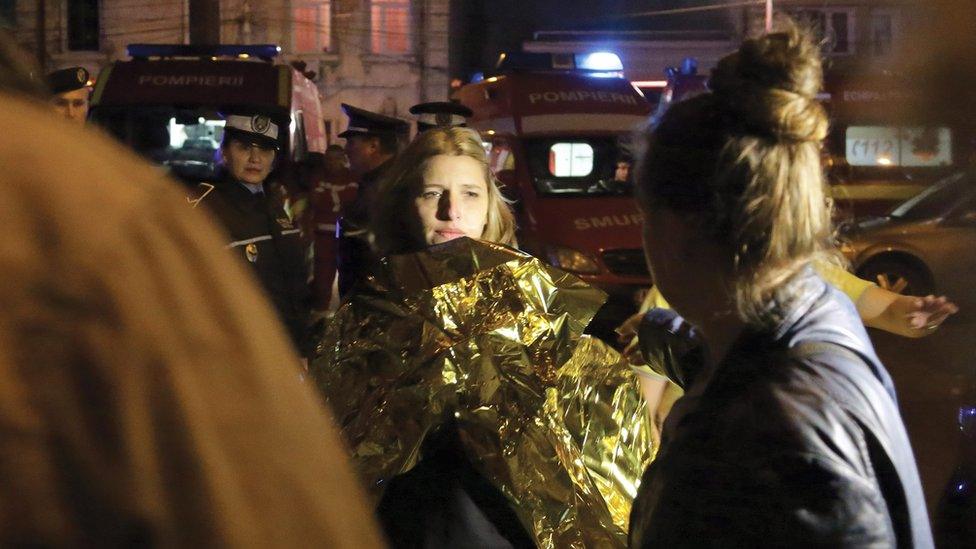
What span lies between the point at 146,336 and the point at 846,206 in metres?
2.14

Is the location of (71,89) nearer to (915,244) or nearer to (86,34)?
(915,244)

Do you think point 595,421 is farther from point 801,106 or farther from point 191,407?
point 191,407

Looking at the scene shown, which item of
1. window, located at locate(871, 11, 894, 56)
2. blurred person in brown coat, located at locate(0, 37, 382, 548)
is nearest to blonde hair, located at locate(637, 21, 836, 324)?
window, located at locate(871, 11, 894, 56)

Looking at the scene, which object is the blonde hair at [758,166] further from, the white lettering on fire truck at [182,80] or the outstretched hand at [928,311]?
the white lettering on fire truck at [182,80]

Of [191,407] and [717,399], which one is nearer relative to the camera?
[191,407]

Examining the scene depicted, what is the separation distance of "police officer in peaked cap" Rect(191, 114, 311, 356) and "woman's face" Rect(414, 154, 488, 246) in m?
1.64

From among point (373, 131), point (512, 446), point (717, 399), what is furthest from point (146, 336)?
point (373, 131)

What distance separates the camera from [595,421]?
8.57ft

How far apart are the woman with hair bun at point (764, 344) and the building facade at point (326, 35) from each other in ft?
94.9

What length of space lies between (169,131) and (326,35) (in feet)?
64.2

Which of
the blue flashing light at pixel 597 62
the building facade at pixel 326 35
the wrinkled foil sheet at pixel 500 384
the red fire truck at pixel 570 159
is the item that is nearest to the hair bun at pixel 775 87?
the wrinkled foil sheet at pixel 500 384

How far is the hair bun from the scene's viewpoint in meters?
1.67

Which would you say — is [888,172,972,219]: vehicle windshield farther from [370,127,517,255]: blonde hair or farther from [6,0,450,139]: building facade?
[6,0,450,139]: building facade

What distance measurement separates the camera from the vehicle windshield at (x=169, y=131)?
12.2m
